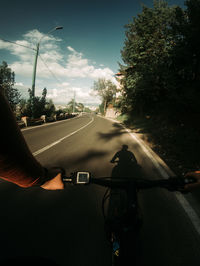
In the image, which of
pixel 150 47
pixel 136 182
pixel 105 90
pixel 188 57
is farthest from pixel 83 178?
pixel 105 90

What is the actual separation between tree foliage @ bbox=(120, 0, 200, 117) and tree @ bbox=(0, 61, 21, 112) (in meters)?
12.4

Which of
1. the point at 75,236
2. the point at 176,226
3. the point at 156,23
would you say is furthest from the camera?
the point at 156,23

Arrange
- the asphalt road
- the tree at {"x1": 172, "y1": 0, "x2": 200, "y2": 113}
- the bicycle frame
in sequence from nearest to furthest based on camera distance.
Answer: the bicycle frame, the asphalt road, the tree at {"x1": 172, "y1": 0, "x2": 200, "y2": 113}

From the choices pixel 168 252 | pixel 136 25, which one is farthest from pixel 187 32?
pixel 168 252

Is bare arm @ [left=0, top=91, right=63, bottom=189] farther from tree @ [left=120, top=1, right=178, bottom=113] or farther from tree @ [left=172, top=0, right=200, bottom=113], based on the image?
tree @ [left=120, top=1, right=178, bottom=113]

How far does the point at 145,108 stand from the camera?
15.7 metres

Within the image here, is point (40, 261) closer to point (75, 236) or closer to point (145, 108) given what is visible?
point (75, 236)

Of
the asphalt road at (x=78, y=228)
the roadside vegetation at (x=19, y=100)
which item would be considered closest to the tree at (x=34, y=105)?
the roadside vegetation at (x=19, y=100)

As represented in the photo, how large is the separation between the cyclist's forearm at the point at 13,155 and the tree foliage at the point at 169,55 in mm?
8452

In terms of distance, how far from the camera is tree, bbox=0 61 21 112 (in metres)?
13.3

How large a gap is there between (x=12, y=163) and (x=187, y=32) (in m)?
10.8

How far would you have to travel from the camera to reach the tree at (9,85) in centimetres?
1327

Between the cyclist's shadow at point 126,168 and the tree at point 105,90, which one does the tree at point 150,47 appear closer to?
the cyclist's shadow at point 126,168

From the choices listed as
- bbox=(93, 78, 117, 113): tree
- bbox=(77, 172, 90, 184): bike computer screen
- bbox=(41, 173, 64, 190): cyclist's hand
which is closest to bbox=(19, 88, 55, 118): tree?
bbox=(41, 173, 64, 190): cyclist's hand
